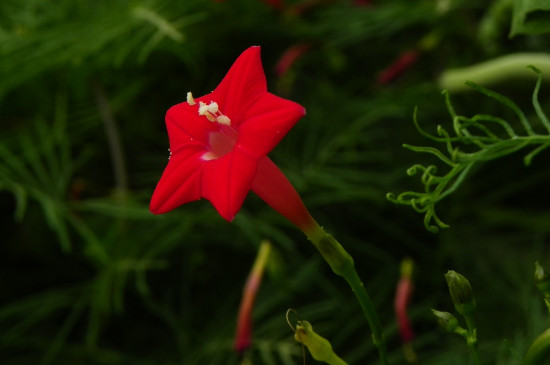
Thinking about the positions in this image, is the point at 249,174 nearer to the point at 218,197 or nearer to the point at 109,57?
the point at 218,197

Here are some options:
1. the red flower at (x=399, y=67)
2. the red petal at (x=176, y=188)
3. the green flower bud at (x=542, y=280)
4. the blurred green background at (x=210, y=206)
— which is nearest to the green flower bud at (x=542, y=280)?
the green flower bud at (x=542, y=280)

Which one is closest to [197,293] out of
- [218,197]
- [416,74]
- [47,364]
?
[47,364]

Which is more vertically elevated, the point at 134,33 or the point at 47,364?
Answer: the point at 134,33

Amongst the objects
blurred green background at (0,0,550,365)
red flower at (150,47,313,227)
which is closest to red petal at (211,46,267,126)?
red flower at (150,47,313,227)

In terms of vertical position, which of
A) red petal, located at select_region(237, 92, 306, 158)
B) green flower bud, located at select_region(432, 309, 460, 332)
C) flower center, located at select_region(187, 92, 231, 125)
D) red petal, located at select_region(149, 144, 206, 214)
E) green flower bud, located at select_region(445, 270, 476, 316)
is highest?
red petal, located at select_region(237, 92, 306, 158)

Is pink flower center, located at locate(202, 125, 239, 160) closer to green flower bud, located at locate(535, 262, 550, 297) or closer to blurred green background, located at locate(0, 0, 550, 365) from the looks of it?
green flower bud, located at locate(535, 262, 550, 297)

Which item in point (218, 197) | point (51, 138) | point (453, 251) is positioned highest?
point (218, 197)

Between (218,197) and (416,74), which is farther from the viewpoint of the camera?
(416,74)
